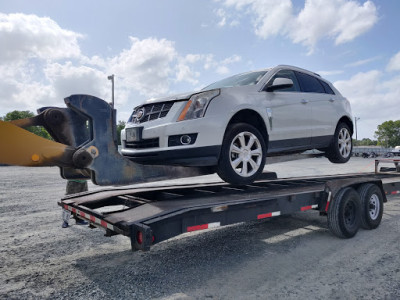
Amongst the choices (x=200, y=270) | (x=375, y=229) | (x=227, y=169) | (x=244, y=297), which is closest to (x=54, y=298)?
(x=200, y=270)

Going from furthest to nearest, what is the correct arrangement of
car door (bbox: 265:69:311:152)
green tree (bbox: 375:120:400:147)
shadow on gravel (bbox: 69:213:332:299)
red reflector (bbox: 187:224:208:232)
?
green tree (bbox: 375:120:400:147)
car door (bbox: 265:69:311:152)
red reflector (bbox: 187:224:208:232)
shadow on gravel (bbox: 69:213:332:299)

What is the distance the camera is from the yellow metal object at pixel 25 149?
3.10 meters

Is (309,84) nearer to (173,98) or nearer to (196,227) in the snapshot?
(173,98)

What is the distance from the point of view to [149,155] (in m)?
3.98

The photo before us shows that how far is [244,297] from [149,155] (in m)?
1.86

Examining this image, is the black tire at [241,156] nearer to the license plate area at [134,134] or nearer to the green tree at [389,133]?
the license plate area at [134,134]

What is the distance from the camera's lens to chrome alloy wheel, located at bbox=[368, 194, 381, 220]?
568 centimetres

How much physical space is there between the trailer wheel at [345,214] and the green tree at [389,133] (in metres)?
98.3

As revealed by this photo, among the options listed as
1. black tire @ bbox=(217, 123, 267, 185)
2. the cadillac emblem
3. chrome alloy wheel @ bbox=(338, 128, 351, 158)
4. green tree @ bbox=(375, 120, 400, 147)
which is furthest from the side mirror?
green tree @ bbox=(375, 120, 400, 147)

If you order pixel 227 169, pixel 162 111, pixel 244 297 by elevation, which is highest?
pixel 162 111

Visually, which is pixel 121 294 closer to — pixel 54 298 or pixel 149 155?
pixel 54 298

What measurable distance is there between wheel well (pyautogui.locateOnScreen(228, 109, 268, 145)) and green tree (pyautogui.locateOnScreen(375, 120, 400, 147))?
3917 inches

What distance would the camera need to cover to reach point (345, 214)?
17.1ft

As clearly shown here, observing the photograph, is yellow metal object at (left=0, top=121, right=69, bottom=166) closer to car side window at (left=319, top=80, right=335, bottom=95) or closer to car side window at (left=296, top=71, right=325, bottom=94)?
car side window at (left=296, top=71, right=325, bottom=94)
